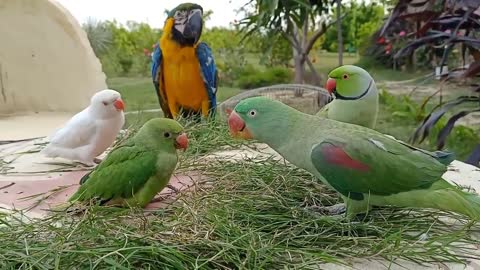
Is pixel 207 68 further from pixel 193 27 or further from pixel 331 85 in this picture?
pixel 331 85

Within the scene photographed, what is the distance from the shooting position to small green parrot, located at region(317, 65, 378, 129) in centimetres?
109

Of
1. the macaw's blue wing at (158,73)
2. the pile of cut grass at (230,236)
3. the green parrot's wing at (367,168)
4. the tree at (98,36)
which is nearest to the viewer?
the pile of cut grass at (230,236)

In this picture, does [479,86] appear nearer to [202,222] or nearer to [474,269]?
[474,269]

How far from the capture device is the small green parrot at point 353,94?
42.8 inches

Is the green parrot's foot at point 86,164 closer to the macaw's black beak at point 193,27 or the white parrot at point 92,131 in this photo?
the white parrot at point 92,131

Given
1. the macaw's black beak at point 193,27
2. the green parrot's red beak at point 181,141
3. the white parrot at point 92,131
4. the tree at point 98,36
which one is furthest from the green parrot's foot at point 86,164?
the tree at point 98,36

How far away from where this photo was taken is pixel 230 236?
76 cm

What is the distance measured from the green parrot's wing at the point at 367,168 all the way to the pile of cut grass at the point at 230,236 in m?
0.06

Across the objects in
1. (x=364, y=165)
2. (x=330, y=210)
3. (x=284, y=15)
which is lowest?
(x=330, y=210)

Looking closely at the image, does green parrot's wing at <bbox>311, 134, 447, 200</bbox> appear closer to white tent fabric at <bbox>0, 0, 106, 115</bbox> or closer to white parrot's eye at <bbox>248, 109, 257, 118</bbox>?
white parrot's eye at <bbox>248, 109, 257, 118</bbox>

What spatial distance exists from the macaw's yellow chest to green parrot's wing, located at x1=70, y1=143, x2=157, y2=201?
2.68 ft

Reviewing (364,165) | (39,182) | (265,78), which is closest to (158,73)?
(39,182)

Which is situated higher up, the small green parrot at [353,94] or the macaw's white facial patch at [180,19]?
the macaw's white facial patch at [180,19]

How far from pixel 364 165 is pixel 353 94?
31cm
